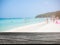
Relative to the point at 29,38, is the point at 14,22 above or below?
above

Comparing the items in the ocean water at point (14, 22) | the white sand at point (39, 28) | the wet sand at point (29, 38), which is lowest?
the wet sand at point (29, 38)

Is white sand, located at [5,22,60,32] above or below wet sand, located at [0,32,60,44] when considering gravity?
above

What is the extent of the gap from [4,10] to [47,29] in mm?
439

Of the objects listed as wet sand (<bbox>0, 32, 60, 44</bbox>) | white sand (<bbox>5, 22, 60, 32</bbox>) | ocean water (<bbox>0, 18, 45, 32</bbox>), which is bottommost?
A: wet sand (<bbox>0, 32, 60, 44</bbox>)

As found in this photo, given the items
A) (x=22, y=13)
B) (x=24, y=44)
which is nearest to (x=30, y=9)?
(x=22, y=13)

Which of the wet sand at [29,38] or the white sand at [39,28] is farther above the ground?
the white sand at [39,28]

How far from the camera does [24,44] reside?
146 cm

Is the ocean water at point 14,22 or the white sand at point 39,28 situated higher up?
the ocean water at point 14,22

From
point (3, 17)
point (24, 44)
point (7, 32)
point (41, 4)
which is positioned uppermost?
point (41, 4)

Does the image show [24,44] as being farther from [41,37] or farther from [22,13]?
[22,13]

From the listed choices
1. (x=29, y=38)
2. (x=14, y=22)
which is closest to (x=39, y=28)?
(x=29, y=38)

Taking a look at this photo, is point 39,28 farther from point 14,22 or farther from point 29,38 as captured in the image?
point 14,22

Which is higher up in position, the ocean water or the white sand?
the ocean water

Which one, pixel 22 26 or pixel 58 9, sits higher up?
pixel 58 9
